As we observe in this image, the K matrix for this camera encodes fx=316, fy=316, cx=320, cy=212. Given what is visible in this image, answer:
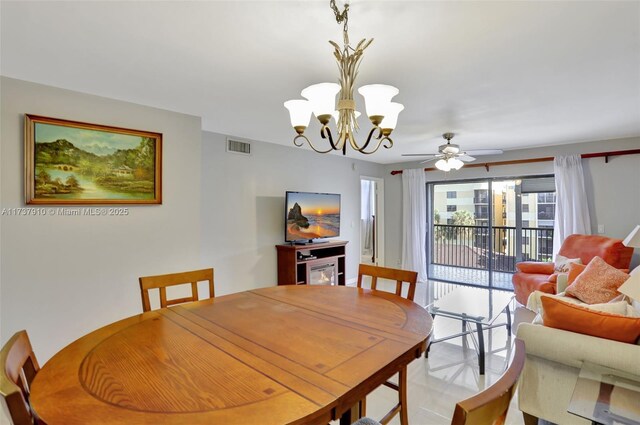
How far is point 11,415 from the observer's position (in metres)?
0.75

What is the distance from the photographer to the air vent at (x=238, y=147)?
402cm

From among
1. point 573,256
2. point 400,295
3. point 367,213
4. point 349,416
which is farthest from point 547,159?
point 349,416

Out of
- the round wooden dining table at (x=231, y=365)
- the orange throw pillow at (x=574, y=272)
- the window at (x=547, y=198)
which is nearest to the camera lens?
the round wooden dining table at (x=231, y=365)

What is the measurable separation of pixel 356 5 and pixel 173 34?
1.01 m

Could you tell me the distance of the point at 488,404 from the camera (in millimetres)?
688

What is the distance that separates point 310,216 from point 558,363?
10.9 feet

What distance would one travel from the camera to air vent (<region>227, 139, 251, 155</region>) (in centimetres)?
402

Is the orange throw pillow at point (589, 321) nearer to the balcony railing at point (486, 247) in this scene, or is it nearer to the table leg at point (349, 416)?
the table leg at point (349, 416)

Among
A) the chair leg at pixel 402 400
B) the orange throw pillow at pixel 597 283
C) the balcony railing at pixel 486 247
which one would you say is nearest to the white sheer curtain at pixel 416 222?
the balcony railing at pixel 486 247

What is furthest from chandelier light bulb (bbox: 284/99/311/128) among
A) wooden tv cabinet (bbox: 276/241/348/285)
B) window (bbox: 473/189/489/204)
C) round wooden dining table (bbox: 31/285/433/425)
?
window (bbox: 473/189/489/204)

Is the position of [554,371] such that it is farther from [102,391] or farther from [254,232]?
[254,232]

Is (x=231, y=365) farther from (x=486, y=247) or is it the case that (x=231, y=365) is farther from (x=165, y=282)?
(x=486, y=247)

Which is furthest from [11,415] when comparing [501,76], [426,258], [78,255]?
[426,258]

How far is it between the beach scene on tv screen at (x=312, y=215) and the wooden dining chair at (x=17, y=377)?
331cm
